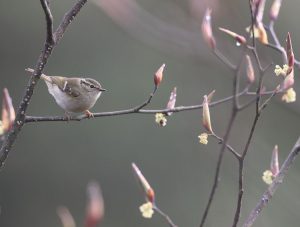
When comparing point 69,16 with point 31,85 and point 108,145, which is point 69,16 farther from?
point 108,145

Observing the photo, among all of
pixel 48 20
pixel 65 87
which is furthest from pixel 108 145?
pixel 48 20

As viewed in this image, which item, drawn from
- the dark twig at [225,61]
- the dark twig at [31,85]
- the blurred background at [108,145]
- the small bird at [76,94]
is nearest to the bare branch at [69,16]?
the dark twig at [31,85]

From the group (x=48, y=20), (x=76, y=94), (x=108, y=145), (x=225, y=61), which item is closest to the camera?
(x=225, y=61)

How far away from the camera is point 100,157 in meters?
8.62

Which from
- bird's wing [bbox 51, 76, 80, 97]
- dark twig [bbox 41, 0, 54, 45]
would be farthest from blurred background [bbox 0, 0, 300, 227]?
dark twig [bbox 41, 0, 54, 45]

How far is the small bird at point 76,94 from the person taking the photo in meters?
3.58

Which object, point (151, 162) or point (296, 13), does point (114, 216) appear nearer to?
point (151, 162)

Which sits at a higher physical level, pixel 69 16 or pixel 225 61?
pixel 225 61

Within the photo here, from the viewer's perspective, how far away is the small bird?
11.8ft

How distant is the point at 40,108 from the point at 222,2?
20.8 ft

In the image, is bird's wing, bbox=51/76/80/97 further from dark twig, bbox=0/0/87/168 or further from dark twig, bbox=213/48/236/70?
dark twig, bbox=213/48/236/70

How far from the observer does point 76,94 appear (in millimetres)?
3590

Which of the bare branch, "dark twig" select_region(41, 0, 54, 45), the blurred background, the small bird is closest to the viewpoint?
"dark twig" select_region(41, 0, 54, 45)

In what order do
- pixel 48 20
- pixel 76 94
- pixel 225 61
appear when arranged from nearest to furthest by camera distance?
1. pixel 225 61
2. pixel 48 20
3. pixel 76 94
